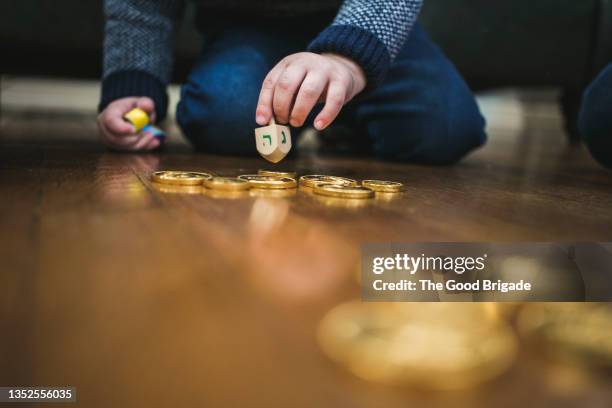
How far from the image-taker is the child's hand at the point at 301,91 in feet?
1.88

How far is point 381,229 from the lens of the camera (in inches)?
17.0

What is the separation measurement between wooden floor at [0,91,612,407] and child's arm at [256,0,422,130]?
0.36 feet

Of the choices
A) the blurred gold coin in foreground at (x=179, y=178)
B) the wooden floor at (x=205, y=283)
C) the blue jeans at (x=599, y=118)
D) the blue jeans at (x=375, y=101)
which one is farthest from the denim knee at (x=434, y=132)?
the blurred gold coin in foreground at (x=179, y=178)

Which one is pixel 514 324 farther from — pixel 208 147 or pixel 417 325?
pixel 208 147

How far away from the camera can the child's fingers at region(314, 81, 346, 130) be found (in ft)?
1.91

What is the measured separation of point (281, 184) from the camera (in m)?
0.57

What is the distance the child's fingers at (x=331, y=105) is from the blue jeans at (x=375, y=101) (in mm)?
321

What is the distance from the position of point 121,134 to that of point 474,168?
57cm

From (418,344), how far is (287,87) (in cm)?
37

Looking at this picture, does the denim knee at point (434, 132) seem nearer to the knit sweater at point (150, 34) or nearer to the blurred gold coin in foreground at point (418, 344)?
the knit sweater at point (150, 34)


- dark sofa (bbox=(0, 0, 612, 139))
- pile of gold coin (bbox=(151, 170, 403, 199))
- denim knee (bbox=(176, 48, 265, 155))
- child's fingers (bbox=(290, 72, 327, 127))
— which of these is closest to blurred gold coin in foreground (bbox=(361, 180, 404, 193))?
pile of gold coin (bbox=(151, 170, 403, 199))

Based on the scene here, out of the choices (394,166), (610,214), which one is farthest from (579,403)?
(394,166)

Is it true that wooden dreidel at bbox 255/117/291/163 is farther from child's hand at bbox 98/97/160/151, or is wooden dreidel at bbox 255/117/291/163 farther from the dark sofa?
the dark sofa

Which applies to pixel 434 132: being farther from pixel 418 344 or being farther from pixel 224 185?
A: pixel 418 344
